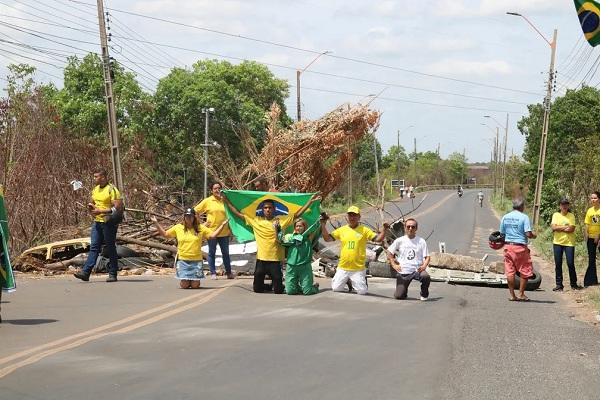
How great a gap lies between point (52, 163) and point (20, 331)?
16.2 metres

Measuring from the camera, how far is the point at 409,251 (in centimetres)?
1427

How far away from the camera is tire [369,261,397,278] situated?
17.8 metres

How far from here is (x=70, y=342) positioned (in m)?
9.08

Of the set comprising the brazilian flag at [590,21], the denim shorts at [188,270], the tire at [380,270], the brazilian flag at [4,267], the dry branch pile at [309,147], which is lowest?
the tire at [380,270]

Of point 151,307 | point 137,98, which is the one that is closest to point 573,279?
point 151,307

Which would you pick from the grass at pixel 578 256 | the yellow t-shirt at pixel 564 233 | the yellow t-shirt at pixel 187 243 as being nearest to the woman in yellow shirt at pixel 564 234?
the yellow t-shirt at pixel 564 233

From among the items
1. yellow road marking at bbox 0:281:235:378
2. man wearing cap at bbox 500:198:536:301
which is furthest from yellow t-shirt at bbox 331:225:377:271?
yellow road marking at bbox 0:281:235:378

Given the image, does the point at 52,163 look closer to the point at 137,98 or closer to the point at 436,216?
the point at 137,98

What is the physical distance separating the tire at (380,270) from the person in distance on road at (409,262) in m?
3.34

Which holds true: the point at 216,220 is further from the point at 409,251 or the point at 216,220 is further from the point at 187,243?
the point at 409,251

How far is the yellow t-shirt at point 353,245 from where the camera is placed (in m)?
14.4

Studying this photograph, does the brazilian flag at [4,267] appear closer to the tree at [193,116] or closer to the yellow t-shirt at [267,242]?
the yellow t-shirt at [267,242]

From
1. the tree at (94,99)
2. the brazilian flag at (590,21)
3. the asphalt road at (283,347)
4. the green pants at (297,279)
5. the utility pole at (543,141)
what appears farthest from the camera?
the tree at (94,99)

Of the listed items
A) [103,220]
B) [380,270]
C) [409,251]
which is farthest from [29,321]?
[380,270]
